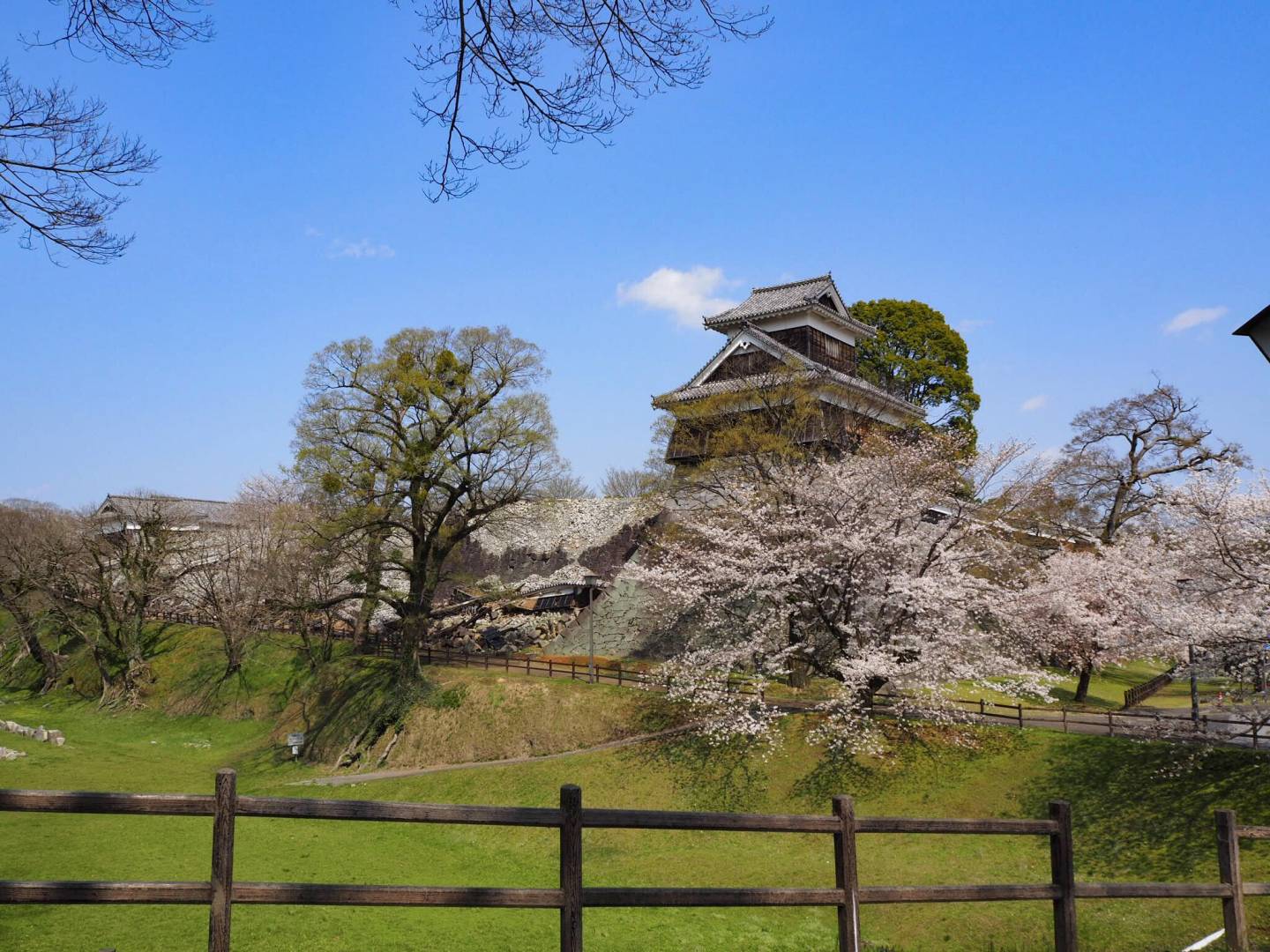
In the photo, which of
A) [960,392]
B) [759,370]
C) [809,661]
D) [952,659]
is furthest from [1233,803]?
[960,392]

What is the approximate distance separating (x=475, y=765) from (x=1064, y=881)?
22.3 m

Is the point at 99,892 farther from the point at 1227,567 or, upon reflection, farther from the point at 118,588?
the point at 118,588

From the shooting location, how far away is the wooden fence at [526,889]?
4246 mm

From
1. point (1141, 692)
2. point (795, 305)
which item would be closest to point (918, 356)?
point (795, 305)

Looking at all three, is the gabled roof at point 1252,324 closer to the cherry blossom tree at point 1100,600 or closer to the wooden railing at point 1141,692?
the cherry blossom tree at point 1100,600

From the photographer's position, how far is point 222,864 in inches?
176

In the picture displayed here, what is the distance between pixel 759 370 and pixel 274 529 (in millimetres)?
22510

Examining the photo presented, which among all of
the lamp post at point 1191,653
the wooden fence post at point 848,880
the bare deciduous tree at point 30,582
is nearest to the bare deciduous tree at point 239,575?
the bare deciduous tree at point 30,582

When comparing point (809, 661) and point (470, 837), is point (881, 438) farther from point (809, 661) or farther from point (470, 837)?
point (470, 837)

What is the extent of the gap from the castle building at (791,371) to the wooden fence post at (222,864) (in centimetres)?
2555

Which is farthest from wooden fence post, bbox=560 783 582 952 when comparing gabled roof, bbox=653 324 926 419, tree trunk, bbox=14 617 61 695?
tree trunk, bbox=14 617 61 695

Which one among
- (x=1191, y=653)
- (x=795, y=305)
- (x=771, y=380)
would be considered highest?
(x=795, y=305)

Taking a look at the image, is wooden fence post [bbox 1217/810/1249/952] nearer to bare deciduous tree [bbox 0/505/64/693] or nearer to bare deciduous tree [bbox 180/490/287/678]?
bare deciduous tree [bbox 180/490/287/678]

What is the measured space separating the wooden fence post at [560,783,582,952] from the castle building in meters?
24.8
